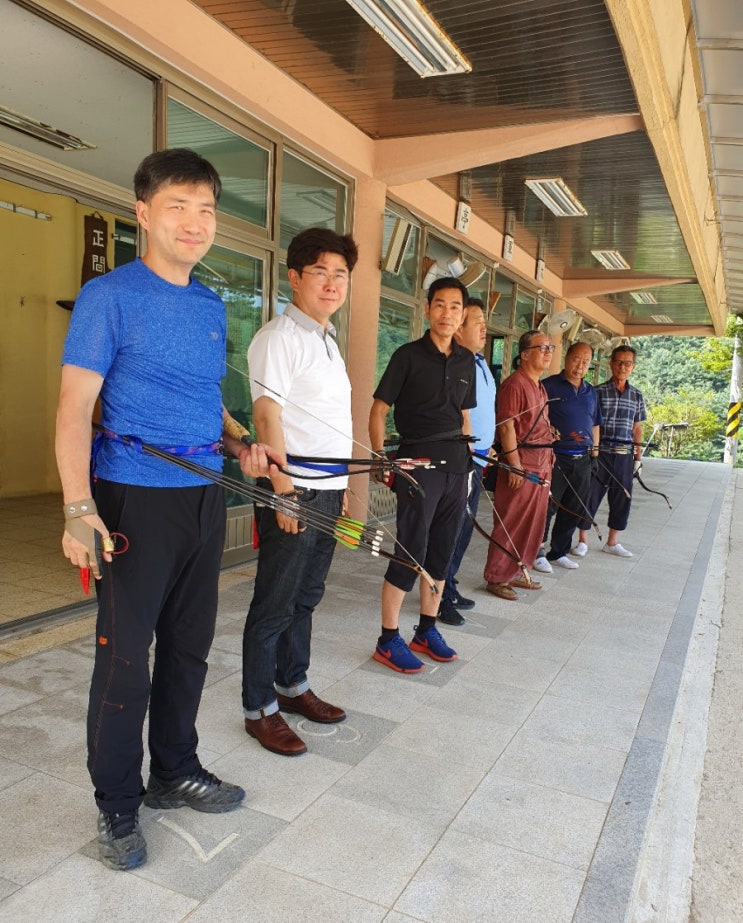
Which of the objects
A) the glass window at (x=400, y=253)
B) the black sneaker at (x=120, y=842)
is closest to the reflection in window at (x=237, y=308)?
the glass window at (x=400, y=253)

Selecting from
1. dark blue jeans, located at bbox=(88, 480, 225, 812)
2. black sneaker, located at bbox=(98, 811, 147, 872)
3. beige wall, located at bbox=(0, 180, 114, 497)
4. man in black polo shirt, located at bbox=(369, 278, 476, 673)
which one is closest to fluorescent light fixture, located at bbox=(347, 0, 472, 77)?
man in black polo shirt, located at bbox=(369, 278, 476, 673)

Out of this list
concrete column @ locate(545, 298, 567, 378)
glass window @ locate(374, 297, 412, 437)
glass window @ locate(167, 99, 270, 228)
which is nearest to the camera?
glass window @ locate(167, 99, 270, 228)

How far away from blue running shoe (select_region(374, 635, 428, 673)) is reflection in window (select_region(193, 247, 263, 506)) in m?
1.75

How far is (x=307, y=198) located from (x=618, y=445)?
2774 mm

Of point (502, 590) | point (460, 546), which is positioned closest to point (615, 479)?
point (502, 590)

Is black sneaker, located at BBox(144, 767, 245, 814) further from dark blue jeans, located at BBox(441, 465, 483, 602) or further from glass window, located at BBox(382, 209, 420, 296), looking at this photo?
glass window, located at BBox(382, 209, 420, 296)

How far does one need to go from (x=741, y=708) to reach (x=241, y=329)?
10.6 feet

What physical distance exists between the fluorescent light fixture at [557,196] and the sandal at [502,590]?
3.27 metres

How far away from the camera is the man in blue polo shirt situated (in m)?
4.91

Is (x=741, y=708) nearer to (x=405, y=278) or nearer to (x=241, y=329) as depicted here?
(x=241, y=329)

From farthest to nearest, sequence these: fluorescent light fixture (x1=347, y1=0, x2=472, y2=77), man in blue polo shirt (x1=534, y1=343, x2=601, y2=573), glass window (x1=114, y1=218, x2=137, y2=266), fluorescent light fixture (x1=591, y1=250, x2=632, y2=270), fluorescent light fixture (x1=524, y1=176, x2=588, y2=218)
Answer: fluorescent light fixture (x1=591, y1=250, x2=632, y2=270) → glass window (x1=114, y1=218, x2=137, y2=266) → fluorescent light fixture (x1=524, y1=176, x2=588, y2=218) → man in blue polo shirt (x1=534, y1=343, x2=601, y2=573) → fluorescent light fixture (x1=347, y1=0, x2=472, y2=77)

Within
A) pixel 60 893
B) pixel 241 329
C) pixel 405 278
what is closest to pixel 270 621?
pixel 60 893

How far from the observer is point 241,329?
4555 mm

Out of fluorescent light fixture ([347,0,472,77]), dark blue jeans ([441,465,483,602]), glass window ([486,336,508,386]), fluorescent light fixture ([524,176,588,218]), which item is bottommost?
dark blue jeans ([441,465,483,602])
